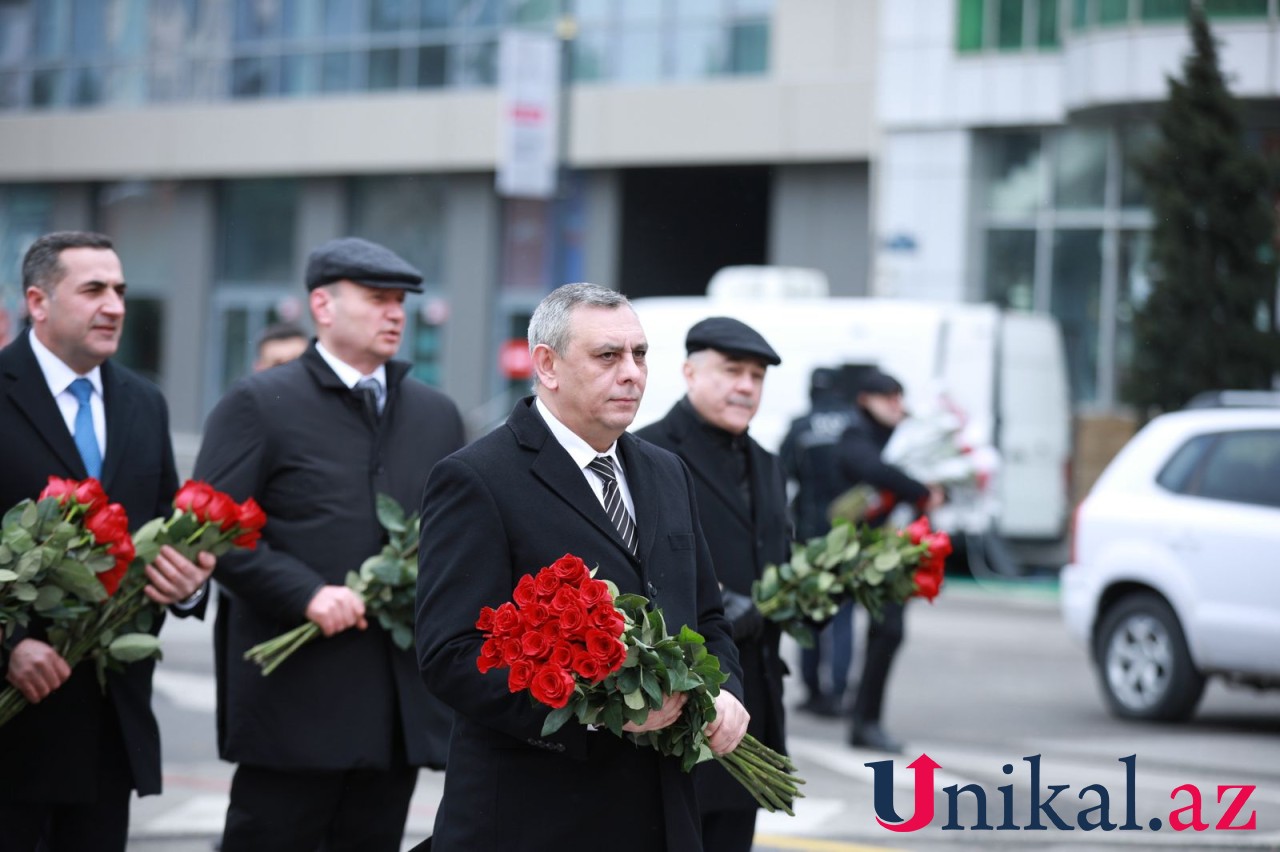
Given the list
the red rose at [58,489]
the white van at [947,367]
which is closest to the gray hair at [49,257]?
the red rose at [58,489]

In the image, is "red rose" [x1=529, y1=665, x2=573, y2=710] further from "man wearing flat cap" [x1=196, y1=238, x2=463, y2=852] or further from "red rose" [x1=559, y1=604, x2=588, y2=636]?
"man wearing flat cap" [x1=196, y1=238, x2=463, y2=852]

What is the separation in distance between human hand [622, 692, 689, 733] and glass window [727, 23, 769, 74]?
2729 centimetres

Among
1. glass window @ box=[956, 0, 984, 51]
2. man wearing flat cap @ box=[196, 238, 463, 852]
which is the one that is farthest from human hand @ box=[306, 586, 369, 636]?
glass window @ box=[956, 0, 984, 51]

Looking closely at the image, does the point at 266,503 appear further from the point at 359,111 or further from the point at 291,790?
the point at 359,111

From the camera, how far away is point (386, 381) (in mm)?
5617

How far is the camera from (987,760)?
385 inches

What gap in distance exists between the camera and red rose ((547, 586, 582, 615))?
3.52 metres

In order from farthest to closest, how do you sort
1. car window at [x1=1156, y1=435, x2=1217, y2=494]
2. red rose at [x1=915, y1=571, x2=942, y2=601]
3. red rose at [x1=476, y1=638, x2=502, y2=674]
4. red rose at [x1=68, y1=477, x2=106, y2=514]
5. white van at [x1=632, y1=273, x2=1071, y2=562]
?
white van at [x1=632, y1=273, x2=1071, y2=562] → car window at [x1=1156, y1=435, x2=1217, y2=494] → red rose at [x1=915, y1=571, x2=942, y2=601] → red rose at [x1=68, y1=477, x2=106, y2=514] → red rose at [x1=476, y1=638, x2=502, y2=674]

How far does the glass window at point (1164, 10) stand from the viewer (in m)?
23.8

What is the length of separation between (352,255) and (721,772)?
72.7 inches

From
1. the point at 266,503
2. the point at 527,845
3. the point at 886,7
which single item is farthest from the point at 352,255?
the point at 886,7

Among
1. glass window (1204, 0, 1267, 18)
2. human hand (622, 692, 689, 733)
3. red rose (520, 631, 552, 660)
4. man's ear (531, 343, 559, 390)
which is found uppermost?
glass window (1204, 0, 1267, 18)

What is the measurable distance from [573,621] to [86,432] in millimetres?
2289

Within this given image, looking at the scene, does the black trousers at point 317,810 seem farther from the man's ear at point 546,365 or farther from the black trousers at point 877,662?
the black trousers at point 877,662
